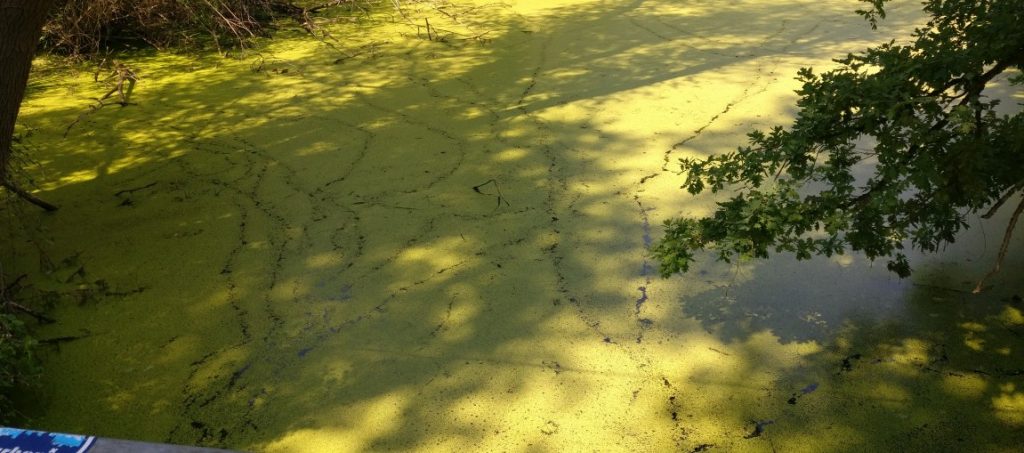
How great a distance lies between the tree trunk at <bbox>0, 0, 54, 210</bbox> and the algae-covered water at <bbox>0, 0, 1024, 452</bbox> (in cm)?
37

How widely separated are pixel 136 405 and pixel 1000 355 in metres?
1.75

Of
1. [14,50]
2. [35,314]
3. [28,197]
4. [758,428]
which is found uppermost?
[14,50]

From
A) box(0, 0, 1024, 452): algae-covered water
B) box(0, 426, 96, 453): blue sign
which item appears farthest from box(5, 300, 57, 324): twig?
box(0, 426, 96, 453): blue sign

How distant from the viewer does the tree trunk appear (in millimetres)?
1608

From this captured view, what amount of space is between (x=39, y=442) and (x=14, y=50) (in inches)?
44.2

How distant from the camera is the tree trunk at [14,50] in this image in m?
1.61

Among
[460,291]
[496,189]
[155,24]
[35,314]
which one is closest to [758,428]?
[460,291]

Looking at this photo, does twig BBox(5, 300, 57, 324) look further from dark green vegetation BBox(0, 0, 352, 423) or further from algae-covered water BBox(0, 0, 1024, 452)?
dark green vegetation BBox(0, 0, 352, 423)

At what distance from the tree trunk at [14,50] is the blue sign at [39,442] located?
1069 millimetres

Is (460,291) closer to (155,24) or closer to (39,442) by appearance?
(39,442)

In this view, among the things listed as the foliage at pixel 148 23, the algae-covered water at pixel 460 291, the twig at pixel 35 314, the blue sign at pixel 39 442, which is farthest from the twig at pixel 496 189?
the foliage at pixel 148 23

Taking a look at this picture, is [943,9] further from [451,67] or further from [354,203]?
[451,67]

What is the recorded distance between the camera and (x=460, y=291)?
1.87 m

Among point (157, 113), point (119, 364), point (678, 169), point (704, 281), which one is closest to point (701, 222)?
point (704, 281)
